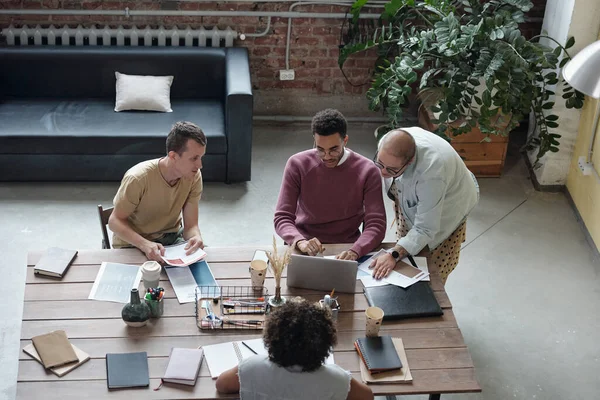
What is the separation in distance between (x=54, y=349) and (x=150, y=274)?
448 mm

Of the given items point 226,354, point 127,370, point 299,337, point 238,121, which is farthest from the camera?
point 238,121

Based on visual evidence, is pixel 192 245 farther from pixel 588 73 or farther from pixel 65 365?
pixel 588 73

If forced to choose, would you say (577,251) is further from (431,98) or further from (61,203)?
(61,203)

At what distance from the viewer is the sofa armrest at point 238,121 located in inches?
188

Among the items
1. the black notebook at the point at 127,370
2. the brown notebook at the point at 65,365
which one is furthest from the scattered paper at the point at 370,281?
the brown notebook at the point at 65,365

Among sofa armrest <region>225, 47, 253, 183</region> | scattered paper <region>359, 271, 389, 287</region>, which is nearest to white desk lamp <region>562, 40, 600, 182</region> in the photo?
scattered paper <region>359, 271, 389, 287</region>

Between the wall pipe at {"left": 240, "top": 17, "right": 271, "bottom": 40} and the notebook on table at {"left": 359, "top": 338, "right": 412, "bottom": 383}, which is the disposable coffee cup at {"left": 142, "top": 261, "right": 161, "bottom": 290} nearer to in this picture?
the notebook on table at {"left": 359, "top": 338, "right": 412, "bottom": 383}

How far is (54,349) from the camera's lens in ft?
8.54

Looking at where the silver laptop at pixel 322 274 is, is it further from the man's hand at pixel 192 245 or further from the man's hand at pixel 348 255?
the man's hand at pixel 192 245

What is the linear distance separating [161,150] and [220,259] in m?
1.88

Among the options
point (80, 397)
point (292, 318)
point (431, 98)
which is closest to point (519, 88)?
point (431, 98)

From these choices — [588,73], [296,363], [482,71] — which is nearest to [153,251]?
[296,363]

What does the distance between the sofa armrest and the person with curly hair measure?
8.74ft

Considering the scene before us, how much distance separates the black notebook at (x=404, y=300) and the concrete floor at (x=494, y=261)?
0.73m
